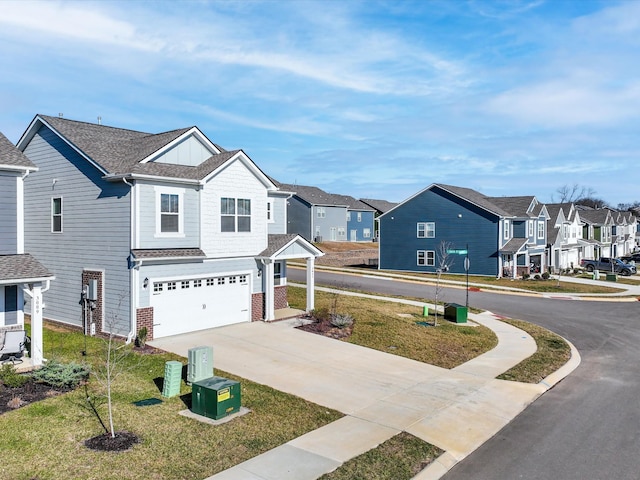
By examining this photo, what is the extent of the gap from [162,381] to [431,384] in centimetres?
739

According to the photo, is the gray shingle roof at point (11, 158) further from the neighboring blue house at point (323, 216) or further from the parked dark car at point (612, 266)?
the parked dark car at point (612, 266)

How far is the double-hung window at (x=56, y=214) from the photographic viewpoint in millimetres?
20797

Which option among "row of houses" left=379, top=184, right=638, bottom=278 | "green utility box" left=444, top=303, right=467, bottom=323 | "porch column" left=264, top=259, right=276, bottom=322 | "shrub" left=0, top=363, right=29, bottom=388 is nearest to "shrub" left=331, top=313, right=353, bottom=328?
"porch column" left=264, top=259, right=276, bottom=322

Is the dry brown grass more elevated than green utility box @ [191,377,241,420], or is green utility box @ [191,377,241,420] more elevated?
the dry brown grass

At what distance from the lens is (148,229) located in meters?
18.3

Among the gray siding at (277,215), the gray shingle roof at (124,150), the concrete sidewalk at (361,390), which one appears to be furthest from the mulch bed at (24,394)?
the gray siding at (277,215)

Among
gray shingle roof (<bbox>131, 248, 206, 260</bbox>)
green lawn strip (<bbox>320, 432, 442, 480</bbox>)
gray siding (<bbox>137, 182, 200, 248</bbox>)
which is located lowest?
green lawn strip (<bbox>320, 432, 442, 480</bbox>)

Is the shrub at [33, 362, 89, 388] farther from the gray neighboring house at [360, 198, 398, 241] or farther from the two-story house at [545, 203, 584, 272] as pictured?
the gray neighboring house at [360, 198, 398, 241]

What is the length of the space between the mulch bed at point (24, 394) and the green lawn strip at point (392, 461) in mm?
7333

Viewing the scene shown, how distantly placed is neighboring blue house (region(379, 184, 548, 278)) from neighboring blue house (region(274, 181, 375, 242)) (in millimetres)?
15177

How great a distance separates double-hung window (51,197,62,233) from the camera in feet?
68.2

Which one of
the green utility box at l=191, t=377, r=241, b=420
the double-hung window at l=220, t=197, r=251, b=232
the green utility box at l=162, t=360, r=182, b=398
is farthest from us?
the double-hung window at l=220, t=197, r=251, b=232

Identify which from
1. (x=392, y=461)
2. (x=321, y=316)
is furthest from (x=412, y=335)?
(x=392, y=461)

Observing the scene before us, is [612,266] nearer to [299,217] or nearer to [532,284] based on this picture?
[532,284]
